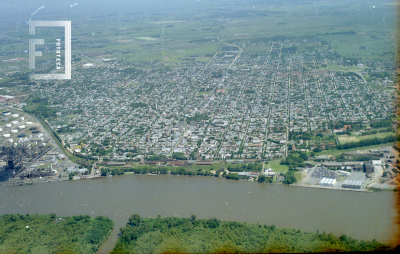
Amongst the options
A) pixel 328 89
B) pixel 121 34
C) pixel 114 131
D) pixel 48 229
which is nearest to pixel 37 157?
pixel 114 131

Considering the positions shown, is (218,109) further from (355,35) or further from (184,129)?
(355,35)

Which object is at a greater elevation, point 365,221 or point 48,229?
point 365,221

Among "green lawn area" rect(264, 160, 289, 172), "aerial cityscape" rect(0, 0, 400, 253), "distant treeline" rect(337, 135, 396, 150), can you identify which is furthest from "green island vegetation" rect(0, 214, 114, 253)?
"distant treeline" rect(337, 135, 396, 150)

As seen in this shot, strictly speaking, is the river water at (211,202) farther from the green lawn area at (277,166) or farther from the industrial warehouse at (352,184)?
the green lawn area at (277,166)

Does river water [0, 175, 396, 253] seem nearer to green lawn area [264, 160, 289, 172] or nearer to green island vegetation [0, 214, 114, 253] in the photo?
green island vegetation [0, 214, 114, 253]

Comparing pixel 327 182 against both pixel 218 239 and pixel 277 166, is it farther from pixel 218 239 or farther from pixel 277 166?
pixel 218 239
